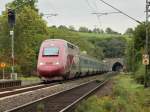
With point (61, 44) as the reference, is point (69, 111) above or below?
below

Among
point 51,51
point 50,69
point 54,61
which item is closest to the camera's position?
point 50,69

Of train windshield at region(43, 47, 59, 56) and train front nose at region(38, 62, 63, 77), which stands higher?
train windshield at region(43, 47, 59, 56)

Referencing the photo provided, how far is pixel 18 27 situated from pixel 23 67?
19.9 feet

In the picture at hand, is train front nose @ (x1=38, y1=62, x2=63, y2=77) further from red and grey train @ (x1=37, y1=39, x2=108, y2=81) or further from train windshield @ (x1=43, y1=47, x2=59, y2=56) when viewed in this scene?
train windshield @ (x1=43, y1=47, x2=59, y2=56)

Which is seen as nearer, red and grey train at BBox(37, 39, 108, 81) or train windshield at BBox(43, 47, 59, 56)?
red and grey train at BBox(37, 39, 108, 81)

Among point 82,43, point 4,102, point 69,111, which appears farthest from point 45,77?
point 82,43

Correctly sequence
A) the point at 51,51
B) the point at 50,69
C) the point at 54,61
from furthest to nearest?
the point at 51,51
the point at 54,61
the point at 50,69

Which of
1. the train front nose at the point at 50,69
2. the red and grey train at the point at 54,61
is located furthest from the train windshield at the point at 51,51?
the train front nose at the point at 50,69

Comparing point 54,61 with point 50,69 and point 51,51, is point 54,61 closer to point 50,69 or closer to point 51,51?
point 50,69

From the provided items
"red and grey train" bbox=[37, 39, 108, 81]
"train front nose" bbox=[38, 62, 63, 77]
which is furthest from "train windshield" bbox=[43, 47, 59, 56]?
"train front nose" bbox=[38, 62, 63, 77]

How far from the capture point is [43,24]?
99312 mm

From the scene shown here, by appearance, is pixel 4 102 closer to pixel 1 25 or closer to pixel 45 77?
pixel 45 77

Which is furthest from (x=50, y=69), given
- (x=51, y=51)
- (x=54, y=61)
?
(x=51, y=51)

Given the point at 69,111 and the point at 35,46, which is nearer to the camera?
the point at 69,111
